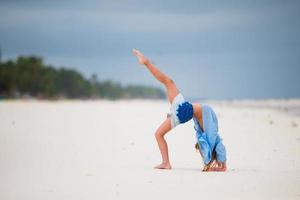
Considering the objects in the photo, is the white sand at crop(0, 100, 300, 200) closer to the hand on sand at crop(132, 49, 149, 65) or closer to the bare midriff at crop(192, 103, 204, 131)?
the bare midriff at crop(192, 103, 204, 131)

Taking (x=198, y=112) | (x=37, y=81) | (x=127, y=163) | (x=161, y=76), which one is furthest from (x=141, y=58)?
(x=37, y=81)

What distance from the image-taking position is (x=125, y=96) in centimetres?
16275

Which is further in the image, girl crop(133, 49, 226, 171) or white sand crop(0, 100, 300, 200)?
girl crop(133, 49, 226, 171)

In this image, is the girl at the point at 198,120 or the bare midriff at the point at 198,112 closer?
the girl at the point at 198,120

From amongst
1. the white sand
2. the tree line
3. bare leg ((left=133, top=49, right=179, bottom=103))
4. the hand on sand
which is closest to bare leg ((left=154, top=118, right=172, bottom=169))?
the white sand

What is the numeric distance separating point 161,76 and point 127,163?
197 cm

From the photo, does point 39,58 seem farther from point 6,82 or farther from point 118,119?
point 118,119

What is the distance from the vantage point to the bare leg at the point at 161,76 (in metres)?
10.5

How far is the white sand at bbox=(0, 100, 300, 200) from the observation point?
846 cm

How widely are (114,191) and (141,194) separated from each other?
0.42 m

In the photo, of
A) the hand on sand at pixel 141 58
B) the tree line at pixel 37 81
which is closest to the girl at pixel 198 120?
the hand on sand at pixel 141 58

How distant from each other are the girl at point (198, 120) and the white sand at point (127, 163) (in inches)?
10.3

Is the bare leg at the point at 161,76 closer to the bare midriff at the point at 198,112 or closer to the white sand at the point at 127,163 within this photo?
the bare midriff at the point at 198,112

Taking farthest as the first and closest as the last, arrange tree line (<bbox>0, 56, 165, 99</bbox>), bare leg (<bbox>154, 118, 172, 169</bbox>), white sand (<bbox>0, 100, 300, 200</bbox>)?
1. tree line (<bbox>0, 56, 165, 99</bbox>)
2. bare leg (<bbox>154, 118, 172, 169</bbox>)
3. white sand (<bbox>0, 100, 300, 200</bbox>)
